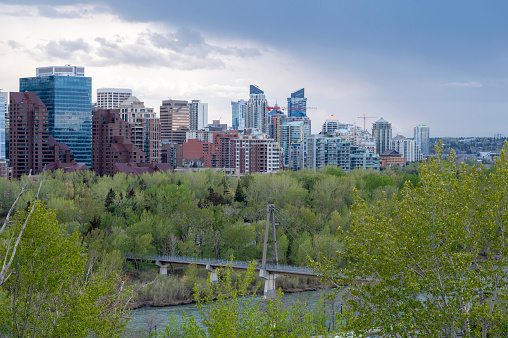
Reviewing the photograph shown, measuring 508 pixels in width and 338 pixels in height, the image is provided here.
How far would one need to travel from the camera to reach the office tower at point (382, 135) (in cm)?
11888

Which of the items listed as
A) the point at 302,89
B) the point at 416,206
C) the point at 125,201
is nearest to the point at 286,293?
the point at 125,201

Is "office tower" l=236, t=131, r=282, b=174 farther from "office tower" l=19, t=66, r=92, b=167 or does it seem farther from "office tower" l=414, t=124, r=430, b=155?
"office tower" l=414, t=124, r=430, b=155

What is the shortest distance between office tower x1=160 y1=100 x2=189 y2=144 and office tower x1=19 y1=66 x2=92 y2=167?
27965 millimetres

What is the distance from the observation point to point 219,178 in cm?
4644

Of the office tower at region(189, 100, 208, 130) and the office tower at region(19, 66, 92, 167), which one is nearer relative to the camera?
the office tower at region(19, 66, 92, 167)

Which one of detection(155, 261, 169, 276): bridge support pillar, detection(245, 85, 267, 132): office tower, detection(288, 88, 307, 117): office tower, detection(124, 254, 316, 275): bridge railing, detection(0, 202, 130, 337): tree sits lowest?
detection(155, 261, 169, 276): bridge support pillar

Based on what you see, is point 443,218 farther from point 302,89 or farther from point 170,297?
point 302,89

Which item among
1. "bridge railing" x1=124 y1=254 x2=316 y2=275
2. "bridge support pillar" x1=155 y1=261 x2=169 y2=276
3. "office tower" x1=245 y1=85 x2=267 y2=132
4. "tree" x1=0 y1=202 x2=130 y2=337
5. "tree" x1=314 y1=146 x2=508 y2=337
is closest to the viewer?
"tree" x1=314 y1=146 x2=508 y2=337

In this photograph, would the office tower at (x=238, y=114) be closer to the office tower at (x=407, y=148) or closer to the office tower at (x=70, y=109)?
the office tower at (x=407, y=148)

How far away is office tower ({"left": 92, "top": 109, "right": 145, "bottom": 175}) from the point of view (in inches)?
2148

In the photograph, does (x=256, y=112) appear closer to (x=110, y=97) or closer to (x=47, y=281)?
(x=110, y=97)

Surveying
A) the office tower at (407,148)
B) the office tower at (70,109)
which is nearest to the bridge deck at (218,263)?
the office tower at (70,109)

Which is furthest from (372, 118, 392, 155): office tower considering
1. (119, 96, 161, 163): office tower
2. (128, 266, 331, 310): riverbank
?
(128, 266, 331, 310): riverbank

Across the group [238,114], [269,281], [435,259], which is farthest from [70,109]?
[238,114]
